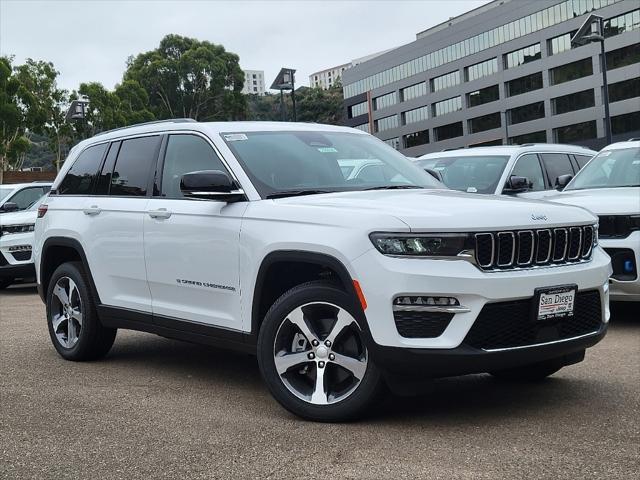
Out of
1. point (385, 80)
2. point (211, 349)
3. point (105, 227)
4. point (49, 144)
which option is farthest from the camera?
point (385, 80)

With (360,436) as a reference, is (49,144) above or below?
above

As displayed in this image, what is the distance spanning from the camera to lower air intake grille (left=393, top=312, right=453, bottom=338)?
4340 millimetres

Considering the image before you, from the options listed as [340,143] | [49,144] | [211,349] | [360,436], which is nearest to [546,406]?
[360,436]

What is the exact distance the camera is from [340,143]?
19.7 feet

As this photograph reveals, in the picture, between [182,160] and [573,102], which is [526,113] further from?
[182,160]

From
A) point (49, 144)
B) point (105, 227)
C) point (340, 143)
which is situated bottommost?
point (105, 227)

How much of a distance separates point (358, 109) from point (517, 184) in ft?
331

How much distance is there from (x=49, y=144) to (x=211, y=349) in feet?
173

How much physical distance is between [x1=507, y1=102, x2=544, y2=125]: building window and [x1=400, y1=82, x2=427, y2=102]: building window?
15.1 m

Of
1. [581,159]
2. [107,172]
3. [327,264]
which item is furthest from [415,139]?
[327,264]

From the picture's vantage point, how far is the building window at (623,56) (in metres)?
67.6

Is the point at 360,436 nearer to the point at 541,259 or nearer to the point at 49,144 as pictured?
the point at 541,259

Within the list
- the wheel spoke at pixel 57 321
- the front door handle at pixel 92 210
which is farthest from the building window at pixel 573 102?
the front door handle at pixel 92 210

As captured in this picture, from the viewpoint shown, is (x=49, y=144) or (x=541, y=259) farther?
(x=49, y=144)
